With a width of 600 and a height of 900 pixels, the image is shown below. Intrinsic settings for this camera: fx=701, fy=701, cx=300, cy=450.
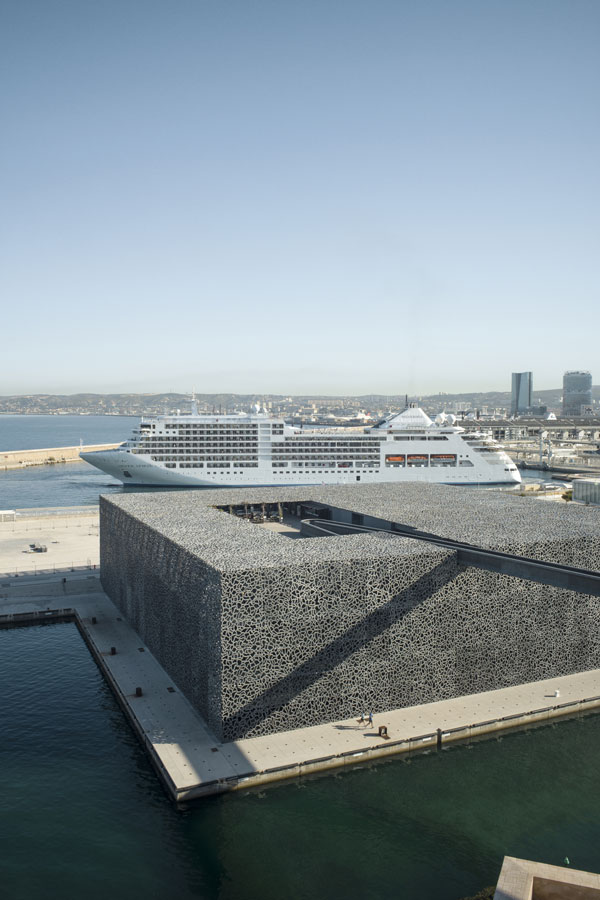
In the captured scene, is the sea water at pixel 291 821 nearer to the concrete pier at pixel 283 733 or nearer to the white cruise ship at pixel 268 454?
the concrete pier at pixel 283 733

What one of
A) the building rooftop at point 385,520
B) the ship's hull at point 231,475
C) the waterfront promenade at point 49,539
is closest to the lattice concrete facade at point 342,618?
the building rooftop at point 385,520

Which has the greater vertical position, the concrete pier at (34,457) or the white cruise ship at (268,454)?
the white cruise ship at (268,454)

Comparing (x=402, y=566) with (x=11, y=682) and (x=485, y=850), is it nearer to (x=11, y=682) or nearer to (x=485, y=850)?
(x=485, y=850)

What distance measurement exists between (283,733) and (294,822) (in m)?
3.07

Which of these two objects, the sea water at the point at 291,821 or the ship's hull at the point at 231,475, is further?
the ship's hull at the point at 231,475

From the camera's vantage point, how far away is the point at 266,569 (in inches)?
675

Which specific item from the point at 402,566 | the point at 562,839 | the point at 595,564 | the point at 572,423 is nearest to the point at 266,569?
the point at 402,566

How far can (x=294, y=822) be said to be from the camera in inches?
572

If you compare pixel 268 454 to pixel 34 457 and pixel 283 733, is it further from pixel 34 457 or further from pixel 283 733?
pixel 283 733

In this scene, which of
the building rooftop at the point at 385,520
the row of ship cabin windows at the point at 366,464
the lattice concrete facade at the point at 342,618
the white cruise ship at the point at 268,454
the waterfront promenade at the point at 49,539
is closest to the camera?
the lattice concrete facade at the point at 342,618

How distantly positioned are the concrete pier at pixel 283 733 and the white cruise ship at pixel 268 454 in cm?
4474

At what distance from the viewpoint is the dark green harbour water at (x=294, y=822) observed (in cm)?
1285

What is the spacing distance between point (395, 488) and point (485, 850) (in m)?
22.0

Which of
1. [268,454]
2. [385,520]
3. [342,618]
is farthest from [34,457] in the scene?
[342,618]
